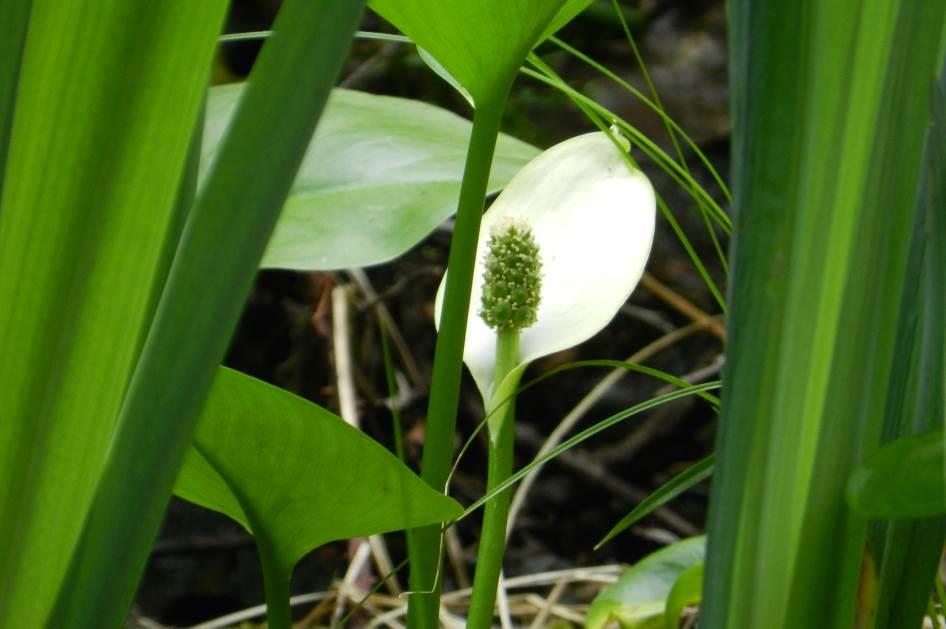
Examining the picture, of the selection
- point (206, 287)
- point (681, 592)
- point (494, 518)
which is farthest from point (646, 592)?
point (206, 287)

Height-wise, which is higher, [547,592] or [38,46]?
[38,46]

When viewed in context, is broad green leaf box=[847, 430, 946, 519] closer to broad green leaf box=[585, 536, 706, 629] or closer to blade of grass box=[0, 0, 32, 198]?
Answer: blade of grass box=[0, 0, 32, 198]

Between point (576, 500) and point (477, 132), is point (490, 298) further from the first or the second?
point (576, 500)

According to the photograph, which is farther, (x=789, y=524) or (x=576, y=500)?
(x=576, y=500)

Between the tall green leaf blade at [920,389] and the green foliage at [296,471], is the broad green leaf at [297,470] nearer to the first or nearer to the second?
the green foliage at [296,471]

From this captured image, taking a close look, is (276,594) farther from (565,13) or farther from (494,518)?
(565,13)

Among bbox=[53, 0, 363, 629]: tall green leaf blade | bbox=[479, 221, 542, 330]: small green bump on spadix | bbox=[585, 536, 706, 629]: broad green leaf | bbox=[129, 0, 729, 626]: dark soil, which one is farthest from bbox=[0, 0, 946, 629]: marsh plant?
bbox=[129, 0, 729, 626]: dark soil

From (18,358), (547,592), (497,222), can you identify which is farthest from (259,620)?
(18,358)
